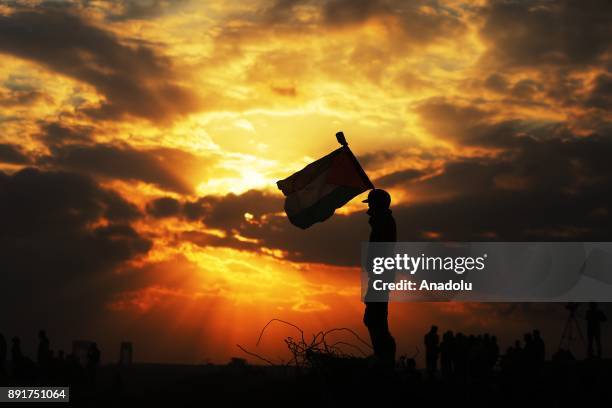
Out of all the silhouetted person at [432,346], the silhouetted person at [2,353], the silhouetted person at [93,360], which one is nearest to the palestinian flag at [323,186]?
the silhouetted person at [432,346]

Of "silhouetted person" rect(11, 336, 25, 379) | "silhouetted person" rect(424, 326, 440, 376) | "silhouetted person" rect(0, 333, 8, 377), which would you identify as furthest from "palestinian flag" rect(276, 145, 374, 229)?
"silhouetted person" rect(0, 333, 8, 377)

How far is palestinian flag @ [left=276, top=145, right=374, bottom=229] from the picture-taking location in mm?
19422

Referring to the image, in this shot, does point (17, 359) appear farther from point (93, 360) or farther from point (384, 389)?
point (384, 389)

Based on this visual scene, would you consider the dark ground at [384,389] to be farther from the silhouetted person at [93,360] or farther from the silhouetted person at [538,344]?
the silhouetted person at [93,360]

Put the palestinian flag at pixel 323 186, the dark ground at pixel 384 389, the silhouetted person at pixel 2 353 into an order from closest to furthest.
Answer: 1. the dark ground at pixel 384 389
2. the palestinian flag at pixel 323 186
3. the silhouetted person at pixel 2 353

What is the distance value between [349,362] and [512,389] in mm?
3176

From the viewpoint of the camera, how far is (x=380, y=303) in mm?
16531

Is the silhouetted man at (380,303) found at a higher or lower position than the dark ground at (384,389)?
higher

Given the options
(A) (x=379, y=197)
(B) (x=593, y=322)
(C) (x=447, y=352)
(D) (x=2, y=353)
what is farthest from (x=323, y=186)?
(D) (x=2, y=353)

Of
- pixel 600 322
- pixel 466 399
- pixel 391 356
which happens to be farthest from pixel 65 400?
pixel 600 322

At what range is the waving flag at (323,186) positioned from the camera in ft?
63.7

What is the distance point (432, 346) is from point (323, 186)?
32.8ft

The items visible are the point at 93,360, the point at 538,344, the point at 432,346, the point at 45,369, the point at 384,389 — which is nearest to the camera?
the point at 384,389

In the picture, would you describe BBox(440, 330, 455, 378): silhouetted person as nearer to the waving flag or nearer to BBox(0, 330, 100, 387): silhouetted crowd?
the waving flag
